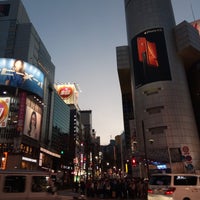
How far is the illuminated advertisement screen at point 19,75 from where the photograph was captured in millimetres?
52312

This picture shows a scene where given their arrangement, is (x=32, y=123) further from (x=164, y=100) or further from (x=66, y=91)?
(x=66, y=91)

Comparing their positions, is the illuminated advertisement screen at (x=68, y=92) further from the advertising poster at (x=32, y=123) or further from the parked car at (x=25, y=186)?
the parked car at (x=25, y=186)

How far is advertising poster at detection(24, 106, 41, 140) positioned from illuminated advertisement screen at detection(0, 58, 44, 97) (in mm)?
5115

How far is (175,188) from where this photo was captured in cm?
1223

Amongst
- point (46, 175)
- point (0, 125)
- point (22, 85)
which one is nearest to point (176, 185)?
point (46, 175)

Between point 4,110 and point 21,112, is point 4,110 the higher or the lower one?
the higher one

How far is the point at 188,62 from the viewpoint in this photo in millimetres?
65062

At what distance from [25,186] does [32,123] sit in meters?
47.6

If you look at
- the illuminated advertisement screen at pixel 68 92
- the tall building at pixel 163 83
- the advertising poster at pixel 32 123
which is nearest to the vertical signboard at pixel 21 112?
the advertising poster at pixel 32 123

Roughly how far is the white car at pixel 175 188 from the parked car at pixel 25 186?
6198mm

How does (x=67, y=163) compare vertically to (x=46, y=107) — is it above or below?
below

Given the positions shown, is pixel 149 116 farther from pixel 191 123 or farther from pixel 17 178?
pixel 17 178

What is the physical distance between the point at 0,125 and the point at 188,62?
177 feet

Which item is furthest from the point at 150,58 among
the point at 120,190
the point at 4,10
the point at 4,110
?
the point at 4,10
